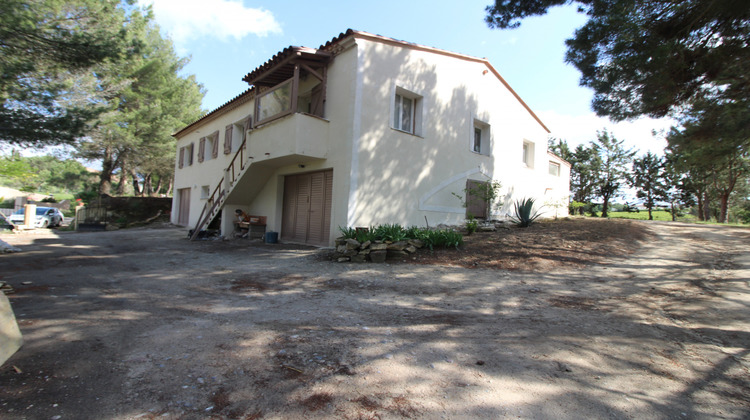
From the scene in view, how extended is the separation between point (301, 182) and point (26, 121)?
7.04 m

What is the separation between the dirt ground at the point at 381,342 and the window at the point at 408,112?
5.29 metres

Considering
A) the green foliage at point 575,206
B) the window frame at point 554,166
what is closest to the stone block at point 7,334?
the window frame at point 554,166

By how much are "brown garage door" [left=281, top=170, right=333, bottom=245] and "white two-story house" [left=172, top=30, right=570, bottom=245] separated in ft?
0.11

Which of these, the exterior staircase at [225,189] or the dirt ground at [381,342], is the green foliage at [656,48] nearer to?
the dirt ground at [381,342]

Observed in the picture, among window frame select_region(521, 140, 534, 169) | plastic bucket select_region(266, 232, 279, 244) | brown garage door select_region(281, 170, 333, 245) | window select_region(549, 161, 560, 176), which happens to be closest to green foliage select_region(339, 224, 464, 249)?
brown garage door select_region(281, 170, 333, 245)

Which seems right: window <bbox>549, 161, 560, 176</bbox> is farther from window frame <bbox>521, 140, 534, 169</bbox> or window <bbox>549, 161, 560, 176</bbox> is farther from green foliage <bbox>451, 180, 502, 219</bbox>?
green foliage <bbox>451, 180, 502, 219</bbox>

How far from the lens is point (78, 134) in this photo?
9.24 metres

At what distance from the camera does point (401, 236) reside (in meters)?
8.05

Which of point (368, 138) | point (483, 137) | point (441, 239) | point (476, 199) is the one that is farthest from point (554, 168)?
point (368, 138)

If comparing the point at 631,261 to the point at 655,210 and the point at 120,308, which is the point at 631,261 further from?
the point at 655,210

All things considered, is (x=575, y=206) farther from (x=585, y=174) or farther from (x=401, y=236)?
(x=401, y=236)

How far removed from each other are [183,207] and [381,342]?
766 inches

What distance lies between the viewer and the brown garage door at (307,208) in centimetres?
A: 1028

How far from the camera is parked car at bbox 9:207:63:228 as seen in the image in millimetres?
18859
